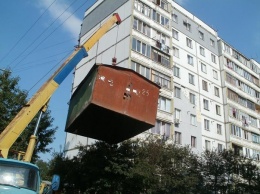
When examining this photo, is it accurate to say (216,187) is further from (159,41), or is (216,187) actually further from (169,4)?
(169,4)

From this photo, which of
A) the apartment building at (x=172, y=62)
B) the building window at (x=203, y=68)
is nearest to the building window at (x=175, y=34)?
the apartment building at (x=172, y=62)

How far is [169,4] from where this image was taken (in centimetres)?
3703

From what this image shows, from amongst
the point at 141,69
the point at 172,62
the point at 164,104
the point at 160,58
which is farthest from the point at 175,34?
the point at 164,104

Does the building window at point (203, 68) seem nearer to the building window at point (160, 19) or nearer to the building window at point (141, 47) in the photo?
the building window at point (160, 19)

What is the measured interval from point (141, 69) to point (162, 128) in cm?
601

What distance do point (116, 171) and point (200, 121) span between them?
67.8ft

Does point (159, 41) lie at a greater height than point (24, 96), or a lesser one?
greater

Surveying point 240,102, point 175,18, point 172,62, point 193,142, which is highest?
point 175,18

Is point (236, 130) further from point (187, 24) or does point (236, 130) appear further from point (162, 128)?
point (162, 128)

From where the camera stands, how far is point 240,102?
149ft

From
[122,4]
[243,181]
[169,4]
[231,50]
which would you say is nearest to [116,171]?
[243,181]

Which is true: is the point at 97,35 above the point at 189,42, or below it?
below

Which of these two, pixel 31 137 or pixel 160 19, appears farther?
pixel 160 19

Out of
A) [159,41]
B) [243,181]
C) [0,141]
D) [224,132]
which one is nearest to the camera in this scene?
[0,141]
